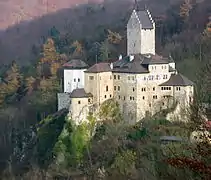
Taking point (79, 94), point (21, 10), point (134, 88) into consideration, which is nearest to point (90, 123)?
point (79, 94)

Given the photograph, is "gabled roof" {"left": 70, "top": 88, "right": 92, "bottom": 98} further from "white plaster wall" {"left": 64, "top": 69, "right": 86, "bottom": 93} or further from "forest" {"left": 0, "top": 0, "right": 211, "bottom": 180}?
"white plaster wall" {"left": 64, "top": 69, "right": 86, "bottom": 93}

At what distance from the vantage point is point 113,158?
85.6ft

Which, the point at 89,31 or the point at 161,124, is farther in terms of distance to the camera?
the point at 89,31

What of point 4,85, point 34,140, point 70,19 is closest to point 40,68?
point 4,85

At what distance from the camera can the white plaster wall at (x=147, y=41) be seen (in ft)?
93.7

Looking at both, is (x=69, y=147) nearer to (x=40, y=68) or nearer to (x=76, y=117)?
(x=76, y=117)

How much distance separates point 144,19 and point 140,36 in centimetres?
99

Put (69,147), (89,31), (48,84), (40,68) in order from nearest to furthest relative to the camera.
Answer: (69,147), (48,84), (40,68), (89,31)

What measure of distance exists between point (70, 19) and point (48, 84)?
2959cm

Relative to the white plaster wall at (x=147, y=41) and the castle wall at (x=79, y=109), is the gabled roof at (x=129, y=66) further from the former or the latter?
the castle wall at (x=79, y=109)

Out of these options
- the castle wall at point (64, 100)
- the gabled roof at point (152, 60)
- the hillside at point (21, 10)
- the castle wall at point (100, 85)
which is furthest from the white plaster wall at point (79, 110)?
the hillside at point (21, 10)

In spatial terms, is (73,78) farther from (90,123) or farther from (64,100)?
(90,123)

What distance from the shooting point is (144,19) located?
29.2 metres

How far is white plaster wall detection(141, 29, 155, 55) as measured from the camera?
28.5 m
